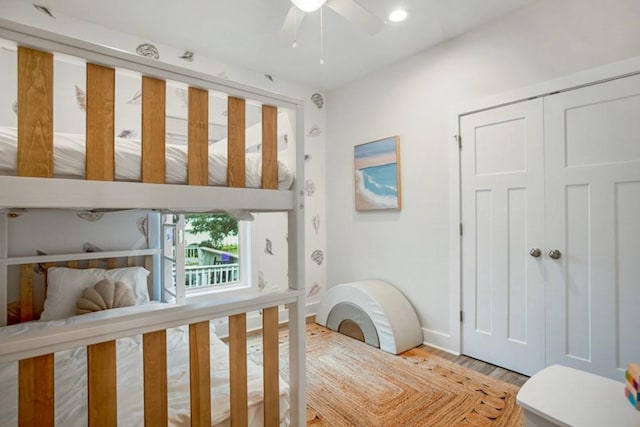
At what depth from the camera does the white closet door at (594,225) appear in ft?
5.70

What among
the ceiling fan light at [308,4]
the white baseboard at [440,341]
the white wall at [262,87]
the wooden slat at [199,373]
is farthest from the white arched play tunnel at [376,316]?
the ceiling fan light at [308,4]

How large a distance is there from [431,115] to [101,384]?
260cm

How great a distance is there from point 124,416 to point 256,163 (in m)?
0.99

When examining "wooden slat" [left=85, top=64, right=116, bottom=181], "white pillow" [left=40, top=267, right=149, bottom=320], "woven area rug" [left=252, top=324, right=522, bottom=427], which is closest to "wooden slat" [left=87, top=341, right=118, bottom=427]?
"wooden slat" [left=85, top=64, right=116, bottom=181]

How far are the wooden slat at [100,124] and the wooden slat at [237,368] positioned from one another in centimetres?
62

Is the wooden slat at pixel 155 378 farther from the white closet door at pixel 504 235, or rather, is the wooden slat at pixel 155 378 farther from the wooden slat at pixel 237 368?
the white closet door at pixel 504 235

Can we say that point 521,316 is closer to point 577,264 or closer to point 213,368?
point 577,264

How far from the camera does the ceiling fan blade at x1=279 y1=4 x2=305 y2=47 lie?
1777mm

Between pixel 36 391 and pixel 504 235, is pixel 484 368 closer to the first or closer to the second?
pixel 504 235

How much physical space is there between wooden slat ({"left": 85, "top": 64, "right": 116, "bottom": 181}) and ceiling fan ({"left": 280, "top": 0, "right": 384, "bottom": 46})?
1099 millimetres

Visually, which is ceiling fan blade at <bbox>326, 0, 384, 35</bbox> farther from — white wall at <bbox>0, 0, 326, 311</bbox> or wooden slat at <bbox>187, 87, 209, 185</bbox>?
white wall at <bbox>0, 0, 326, 311</bbox>

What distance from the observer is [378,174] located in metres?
2.99

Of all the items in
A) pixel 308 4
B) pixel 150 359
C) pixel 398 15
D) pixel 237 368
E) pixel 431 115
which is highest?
pixel 398 15

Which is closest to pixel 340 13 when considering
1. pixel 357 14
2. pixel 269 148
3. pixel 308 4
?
pixel 357 14
